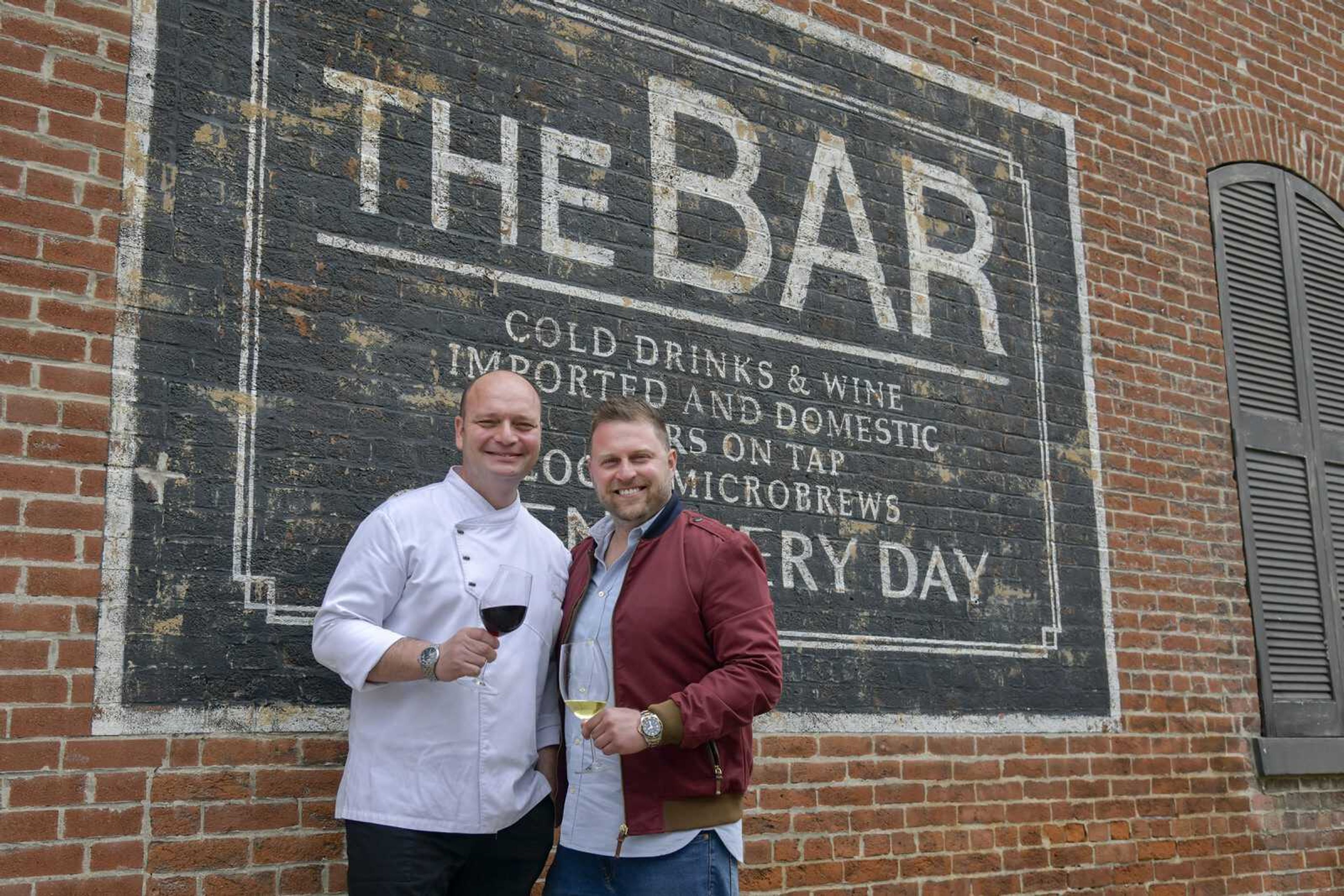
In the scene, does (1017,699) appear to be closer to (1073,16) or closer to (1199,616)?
(1199,616)

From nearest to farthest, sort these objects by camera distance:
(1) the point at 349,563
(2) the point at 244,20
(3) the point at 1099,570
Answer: (1) the point at 349,563 < (2) the point at 244,20 < (3) the point at 1099,570

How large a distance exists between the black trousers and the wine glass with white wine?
0.83 feet

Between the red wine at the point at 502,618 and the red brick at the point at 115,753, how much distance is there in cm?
115

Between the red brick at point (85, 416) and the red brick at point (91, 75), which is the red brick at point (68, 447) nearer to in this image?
the red brick at point (85, 416)

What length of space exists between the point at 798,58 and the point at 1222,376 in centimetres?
287

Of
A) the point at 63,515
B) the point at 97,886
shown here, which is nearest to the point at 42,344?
the point at 63,515

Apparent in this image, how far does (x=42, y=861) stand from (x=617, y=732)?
5.13ft

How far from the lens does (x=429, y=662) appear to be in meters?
2.90

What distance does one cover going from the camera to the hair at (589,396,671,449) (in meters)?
3.14

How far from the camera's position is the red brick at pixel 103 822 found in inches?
129

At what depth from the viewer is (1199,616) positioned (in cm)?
620

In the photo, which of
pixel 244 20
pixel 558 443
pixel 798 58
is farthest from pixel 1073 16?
pixel 244 20

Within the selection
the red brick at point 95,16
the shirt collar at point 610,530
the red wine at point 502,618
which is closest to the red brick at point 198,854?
the red wine at point 502,618

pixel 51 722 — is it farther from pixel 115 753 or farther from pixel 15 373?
pixel 15 373
